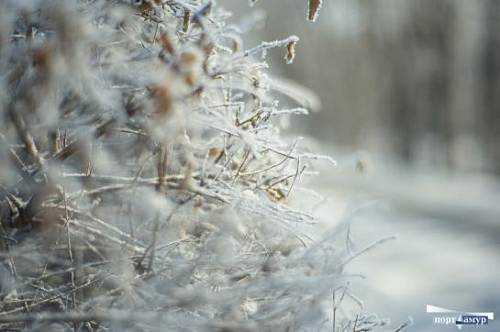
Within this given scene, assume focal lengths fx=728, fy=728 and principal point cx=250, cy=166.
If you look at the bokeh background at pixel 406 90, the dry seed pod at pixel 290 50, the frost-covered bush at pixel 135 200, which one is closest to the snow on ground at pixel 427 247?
the bokeh background at pixel 406 90

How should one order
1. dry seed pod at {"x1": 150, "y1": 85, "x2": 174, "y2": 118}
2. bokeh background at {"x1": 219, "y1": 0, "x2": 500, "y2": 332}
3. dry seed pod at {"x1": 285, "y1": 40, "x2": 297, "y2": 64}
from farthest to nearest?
bokeh background at {"x1": 219, "y1": 0, "x2": 500, "y2": 332} < dry seed pod at {"x1": 285, "y1": 40, "x2": 297, "y2": 64} < dry seed pod at {"x1": 150, "y1": 85, "x2": 174, "y2": 118}

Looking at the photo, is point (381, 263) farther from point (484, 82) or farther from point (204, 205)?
point (484, 82)

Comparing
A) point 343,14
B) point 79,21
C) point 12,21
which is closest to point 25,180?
point 12,21

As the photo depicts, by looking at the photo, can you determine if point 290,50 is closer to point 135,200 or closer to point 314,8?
point 314,8

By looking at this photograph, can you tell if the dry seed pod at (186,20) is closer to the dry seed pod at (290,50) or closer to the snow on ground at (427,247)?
the dry seed pod at (290,50)

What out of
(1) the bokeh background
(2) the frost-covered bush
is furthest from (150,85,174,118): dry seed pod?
(1) the bokeh background

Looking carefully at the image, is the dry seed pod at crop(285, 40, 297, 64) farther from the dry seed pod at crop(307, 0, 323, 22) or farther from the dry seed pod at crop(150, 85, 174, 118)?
the dry seed pod at crop(150, 85, 174, 118)

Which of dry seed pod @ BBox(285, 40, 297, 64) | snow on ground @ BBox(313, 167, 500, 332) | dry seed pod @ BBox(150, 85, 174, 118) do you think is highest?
dry seed pod @ BBox(285, 40, 297, 64)

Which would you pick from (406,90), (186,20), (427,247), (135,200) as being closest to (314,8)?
(186,20)
